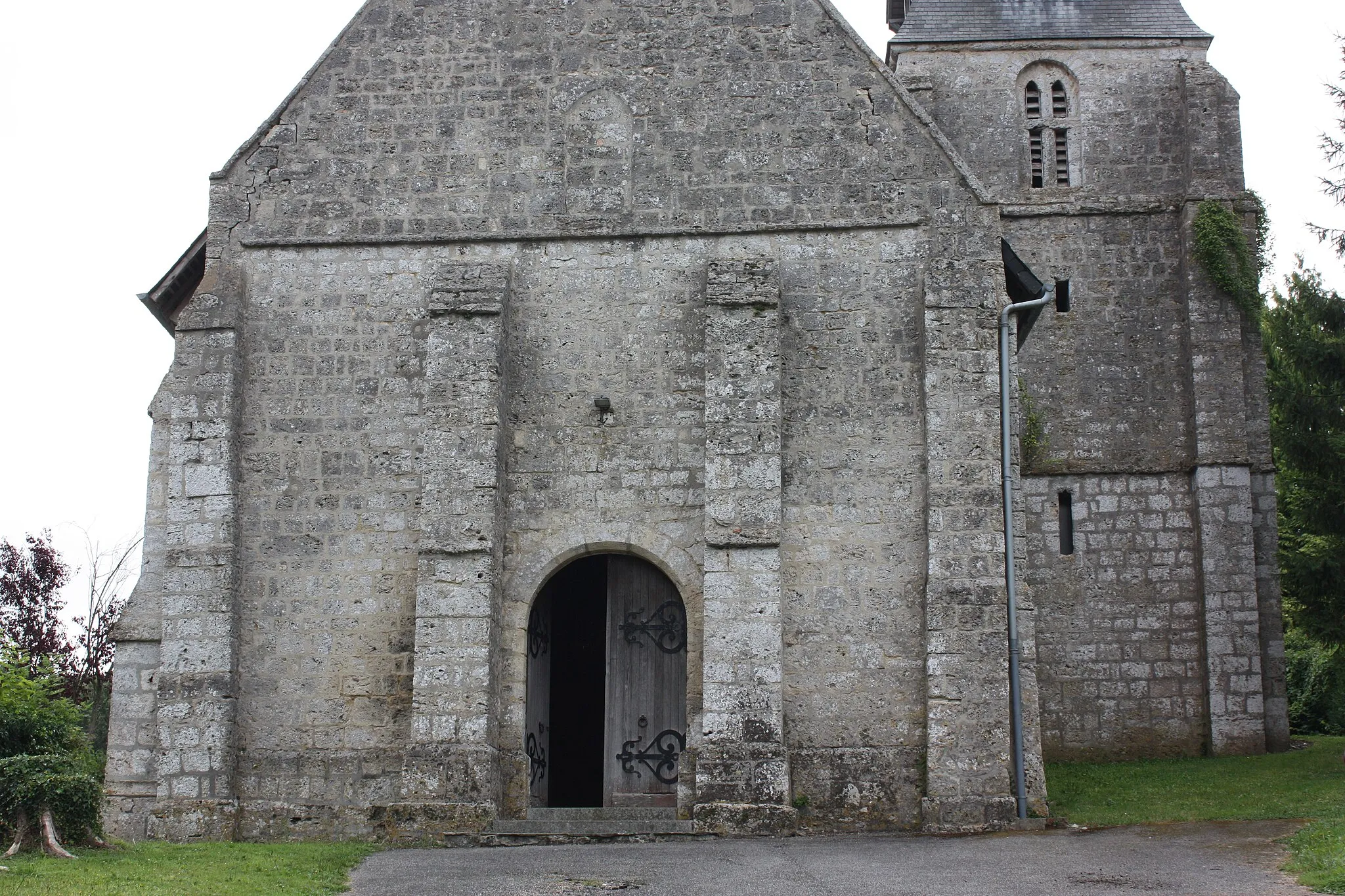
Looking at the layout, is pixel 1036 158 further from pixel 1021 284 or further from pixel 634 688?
pixel 634 688

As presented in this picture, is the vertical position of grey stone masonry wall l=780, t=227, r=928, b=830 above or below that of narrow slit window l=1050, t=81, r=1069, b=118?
below

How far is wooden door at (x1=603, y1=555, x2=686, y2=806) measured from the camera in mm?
14727

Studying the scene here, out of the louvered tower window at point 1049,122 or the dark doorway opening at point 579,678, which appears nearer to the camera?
the dark doorway opening at point 579,678

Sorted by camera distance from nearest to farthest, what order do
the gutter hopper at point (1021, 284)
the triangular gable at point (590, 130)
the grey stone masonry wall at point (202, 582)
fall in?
the grey stone masonry wall at point (202, 582)
the triangular gable at point (590, 130)
the gutter hopper at point (1021, 284)

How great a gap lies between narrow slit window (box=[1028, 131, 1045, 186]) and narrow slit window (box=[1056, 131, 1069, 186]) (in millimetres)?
239

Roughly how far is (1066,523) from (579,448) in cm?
961

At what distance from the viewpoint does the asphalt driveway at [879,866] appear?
10.0m

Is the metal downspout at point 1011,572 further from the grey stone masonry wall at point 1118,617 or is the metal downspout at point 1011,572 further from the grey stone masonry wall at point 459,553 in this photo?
the grey stone masonry wall at point 1118,617

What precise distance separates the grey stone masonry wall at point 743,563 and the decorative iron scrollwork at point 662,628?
1063mm

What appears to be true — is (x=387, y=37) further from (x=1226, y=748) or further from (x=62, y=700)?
(x=1226, y=748)

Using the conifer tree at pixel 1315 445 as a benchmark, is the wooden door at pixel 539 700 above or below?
below

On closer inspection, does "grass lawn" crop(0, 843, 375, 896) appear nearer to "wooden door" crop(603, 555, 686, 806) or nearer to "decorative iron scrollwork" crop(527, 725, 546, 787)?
"decorative iron scrollwork" crop(527, 725, 546, 787)

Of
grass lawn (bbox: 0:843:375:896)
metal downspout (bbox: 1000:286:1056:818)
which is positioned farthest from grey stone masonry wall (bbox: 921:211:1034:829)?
grass lawn (bbox: 0:843:375:896)

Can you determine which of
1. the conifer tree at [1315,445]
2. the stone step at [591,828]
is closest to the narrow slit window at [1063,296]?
the conifer tree at [1315,445]
